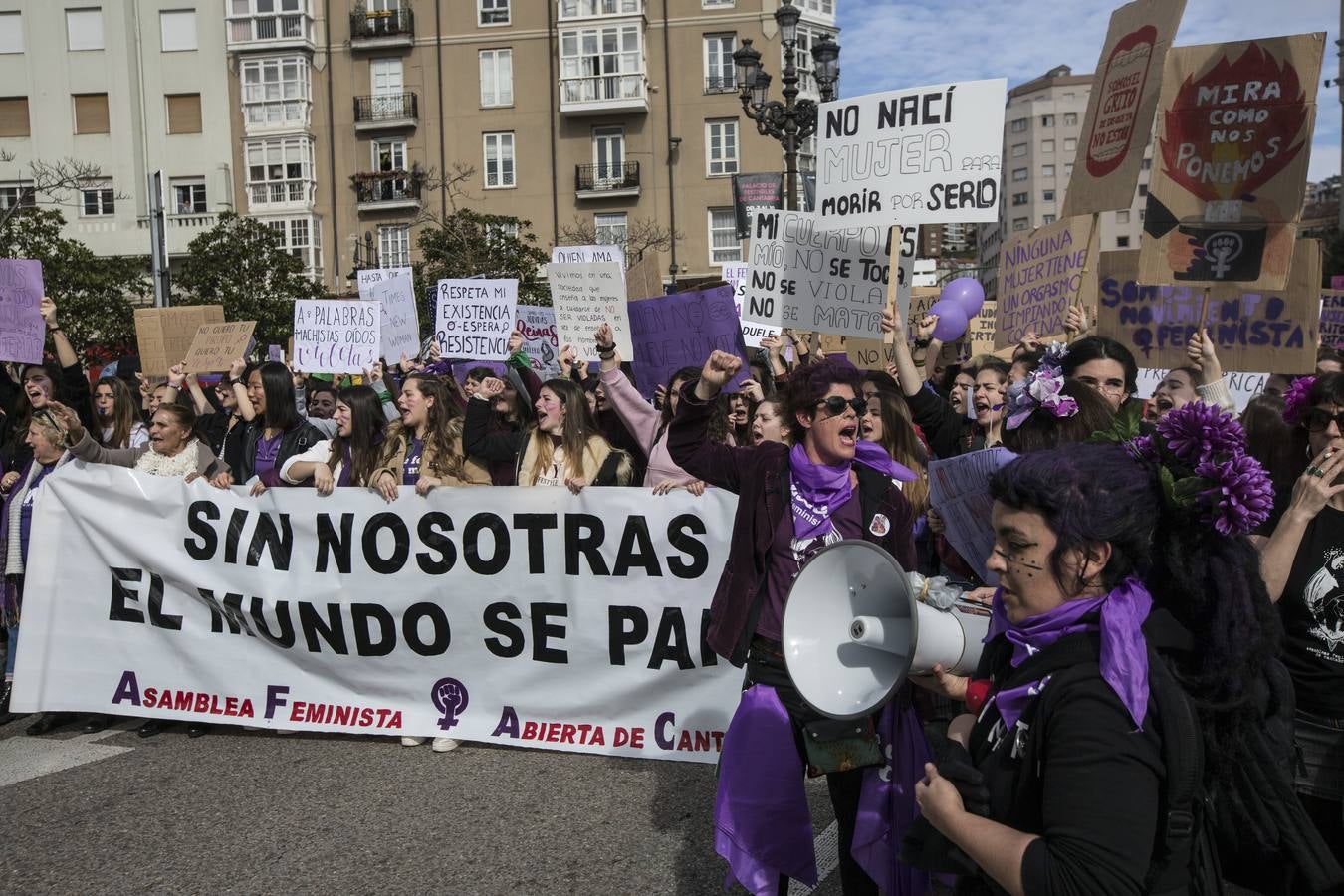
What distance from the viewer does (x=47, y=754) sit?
5.76 meters

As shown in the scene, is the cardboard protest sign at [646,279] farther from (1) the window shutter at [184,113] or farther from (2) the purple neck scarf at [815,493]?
(1) the window shutter at [184,113]

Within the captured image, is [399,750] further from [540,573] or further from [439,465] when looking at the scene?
[439,465]

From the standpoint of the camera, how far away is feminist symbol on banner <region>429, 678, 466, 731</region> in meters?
5.68

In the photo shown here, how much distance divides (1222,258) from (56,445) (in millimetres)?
6102

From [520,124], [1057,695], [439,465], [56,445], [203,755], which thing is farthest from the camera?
[520,124]

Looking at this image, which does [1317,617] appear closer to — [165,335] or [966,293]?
[966,293]

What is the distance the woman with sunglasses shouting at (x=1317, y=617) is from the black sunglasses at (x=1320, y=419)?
5.4 inches

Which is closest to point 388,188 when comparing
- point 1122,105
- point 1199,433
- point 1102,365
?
point 1122,105

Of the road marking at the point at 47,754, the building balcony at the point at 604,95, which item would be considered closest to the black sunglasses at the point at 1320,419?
the road marking at the point at 47,754

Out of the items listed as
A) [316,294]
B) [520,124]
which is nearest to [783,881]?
[316,294]

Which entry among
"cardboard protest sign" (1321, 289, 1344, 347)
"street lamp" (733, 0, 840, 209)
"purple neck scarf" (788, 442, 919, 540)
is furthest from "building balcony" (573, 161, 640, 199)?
"purple neck scarf" (788, 442, 919, 540)

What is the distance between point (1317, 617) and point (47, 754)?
17.8 feet

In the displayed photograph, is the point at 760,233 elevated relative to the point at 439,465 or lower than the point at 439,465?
elevated

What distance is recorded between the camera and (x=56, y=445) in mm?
6633
